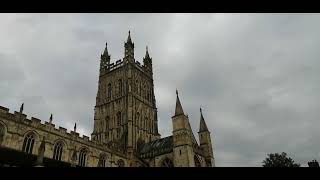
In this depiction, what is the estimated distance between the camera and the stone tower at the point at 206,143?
155ft

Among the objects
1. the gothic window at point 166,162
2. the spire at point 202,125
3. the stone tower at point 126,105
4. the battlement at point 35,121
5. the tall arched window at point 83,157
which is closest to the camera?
the battlement at point 35,121

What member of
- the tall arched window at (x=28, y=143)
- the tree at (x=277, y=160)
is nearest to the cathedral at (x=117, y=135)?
the tall arched window at (x=28, y=143)

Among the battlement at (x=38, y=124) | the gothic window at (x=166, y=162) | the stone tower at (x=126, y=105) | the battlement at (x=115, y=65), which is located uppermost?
the battlement at (x=115, y=65)

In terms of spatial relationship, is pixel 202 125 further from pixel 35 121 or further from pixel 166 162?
pixel 35 121

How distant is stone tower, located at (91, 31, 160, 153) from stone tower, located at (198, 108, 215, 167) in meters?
12.7

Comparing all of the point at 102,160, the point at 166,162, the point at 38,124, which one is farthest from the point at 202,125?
the point at 38,124

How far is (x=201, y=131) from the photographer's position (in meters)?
49.7

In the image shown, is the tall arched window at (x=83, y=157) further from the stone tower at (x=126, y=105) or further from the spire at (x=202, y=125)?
the spire at (x=202, y=125)

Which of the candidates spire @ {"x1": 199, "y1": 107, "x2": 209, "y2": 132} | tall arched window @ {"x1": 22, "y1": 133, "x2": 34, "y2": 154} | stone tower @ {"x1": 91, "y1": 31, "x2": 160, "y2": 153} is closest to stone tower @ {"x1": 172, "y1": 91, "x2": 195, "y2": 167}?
spire @ {"x1": 199, "y1": 107, "x2": 209, "y2": 132}

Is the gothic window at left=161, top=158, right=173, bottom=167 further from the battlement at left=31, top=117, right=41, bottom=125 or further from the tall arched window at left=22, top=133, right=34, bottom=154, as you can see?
the tall arched window at left=22, top=133, right=34, bottom=154

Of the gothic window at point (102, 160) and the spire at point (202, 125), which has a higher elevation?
the spire at point (202, 125)

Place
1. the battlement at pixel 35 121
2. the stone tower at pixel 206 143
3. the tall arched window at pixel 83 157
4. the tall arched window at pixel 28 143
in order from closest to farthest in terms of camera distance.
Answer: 1. the tall arched window at pixel 28 143
2. the battlement at pixel 35 121
3. the tall arched window at pixel 83 157
4. the stone tower at pixel 206 143
